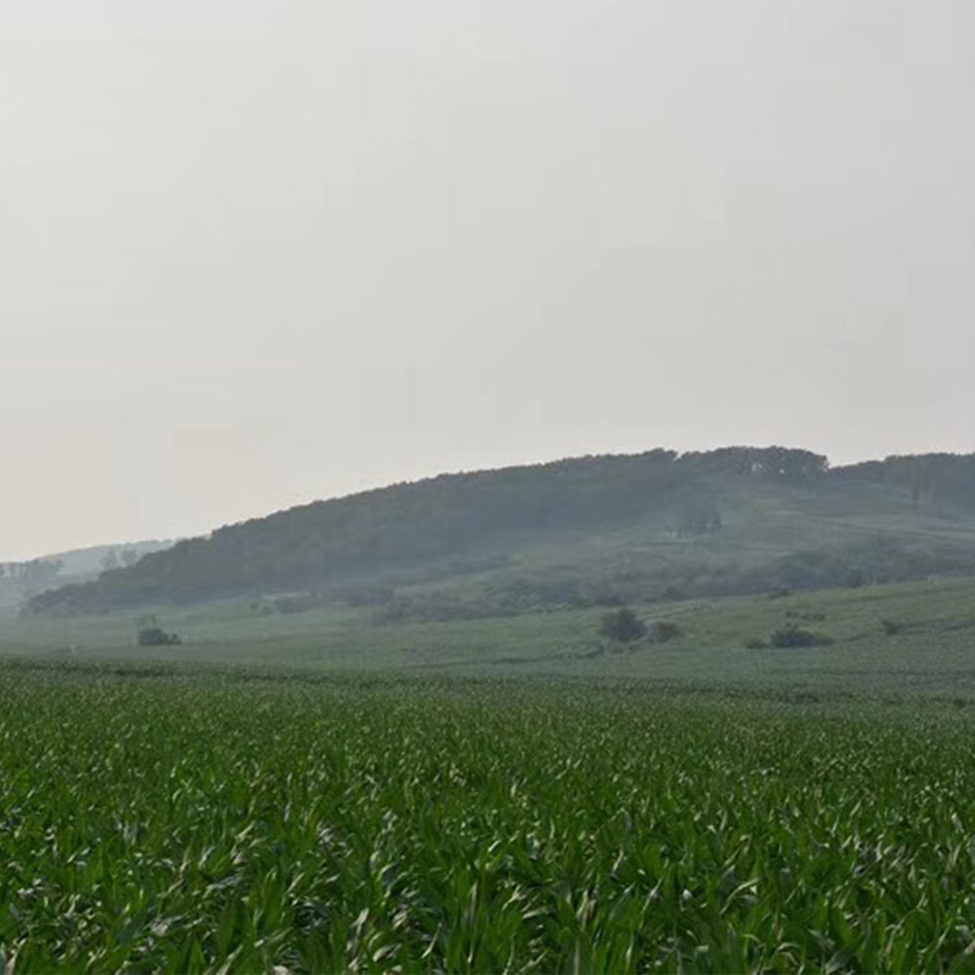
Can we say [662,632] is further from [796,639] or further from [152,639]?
[152,639]

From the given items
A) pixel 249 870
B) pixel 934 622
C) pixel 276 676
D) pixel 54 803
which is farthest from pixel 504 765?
pixel 934 622

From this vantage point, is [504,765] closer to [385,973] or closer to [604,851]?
[604,851]

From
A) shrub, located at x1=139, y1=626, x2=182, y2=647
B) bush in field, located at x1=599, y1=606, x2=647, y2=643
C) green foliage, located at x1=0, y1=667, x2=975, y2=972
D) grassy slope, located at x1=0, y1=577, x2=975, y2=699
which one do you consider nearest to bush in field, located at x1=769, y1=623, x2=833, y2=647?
grassy slope, located at x1=0, y1=577, x2=975, y2=699

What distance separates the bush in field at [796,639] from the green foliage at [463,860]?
3965 inches

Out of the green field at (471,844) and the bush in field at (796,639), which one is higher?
the green field at (471,844)

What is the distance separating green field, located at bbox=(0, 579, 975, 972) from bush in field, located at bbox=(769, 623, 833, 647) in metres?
87.7

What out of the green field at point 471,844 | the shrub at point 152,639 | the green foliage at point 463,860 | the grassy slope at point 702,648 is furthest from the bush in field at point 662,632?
the green foliage at point 463,860

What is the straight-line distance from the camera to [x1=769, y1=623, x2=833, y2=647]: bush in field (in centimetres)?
12556

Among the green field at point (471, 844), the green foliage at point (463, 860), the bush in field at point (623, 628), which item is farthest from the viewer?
the bush in field at point (623, 628)

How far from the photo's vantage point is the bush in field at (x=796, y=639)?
126 metres

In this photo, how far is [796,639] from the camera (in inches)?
4970

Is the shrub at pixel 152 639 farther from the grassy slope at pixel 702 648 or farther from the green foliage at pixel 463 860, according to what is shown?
the green foliage at pixel 463 860

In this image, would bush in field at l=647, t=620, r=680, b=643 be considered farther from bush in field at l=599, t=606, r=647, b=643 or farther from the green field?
the green field

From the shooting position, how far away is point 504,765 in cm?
2283
